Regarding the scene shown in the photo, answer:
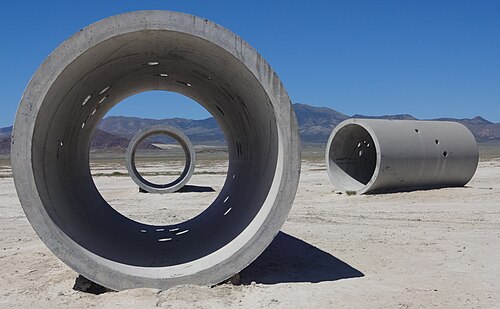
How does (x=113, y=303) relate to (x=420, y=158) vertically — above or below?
below

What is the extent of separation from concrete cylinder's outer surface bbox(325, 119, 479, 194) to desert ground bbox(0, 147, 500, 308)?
242 centimetres

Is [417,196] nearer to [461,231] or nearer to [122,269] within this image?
[461,231]

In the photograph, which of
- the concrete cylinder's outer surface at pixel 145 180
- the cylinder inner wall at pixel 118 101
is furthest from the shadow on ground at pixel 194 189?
the cylinder inner wall at pixel 118 101

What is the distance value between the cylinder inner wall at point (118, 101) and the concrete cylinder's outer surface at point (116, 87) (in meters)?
0.03

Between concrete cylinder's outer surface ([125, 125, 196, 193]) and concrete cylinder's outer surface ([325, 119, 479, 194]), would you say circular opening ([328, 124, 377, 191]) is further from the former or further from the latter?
concrete cylinder's outer surface ([125, 125, 196, 193])

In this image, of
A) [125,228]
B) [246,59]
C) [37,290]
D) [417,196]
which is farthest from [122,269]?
[417,196]

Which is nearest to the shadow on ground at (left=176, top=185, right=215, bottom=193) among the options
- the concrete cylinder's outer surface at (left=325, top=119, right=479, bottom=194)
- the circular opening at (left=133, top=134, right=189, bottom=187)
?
the circular opening at (left=133, top=134, right=189, bottom=187)

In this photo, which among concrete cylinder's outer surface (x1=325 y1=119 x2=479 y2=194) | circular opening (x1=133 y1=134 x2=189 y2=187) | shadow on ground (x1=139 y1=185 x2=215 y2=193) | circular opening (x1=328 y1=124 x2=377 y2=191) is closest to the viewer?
concrete cylinder's outer surface (x1=325 y1=119 x2=479 y2=194)

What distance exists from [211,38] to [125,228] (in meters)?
4.69

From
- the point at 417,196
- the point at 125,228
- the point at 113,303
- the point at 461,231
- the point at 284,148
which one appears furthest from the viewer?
the point at 417,196

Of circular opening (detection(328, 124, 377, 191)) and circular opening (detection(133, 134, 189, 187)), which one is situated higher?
circular opening (detection(328, 124, 377, 191))

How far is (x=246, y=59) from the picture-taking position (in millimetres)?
6465

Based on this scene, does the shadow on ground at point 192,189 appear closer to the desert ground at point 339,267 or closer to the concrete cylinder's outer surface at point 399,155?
the concrete cylinder's outer surface at point 399,155

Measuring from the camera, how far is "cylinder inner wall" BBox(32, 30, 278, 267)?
6.88 m
